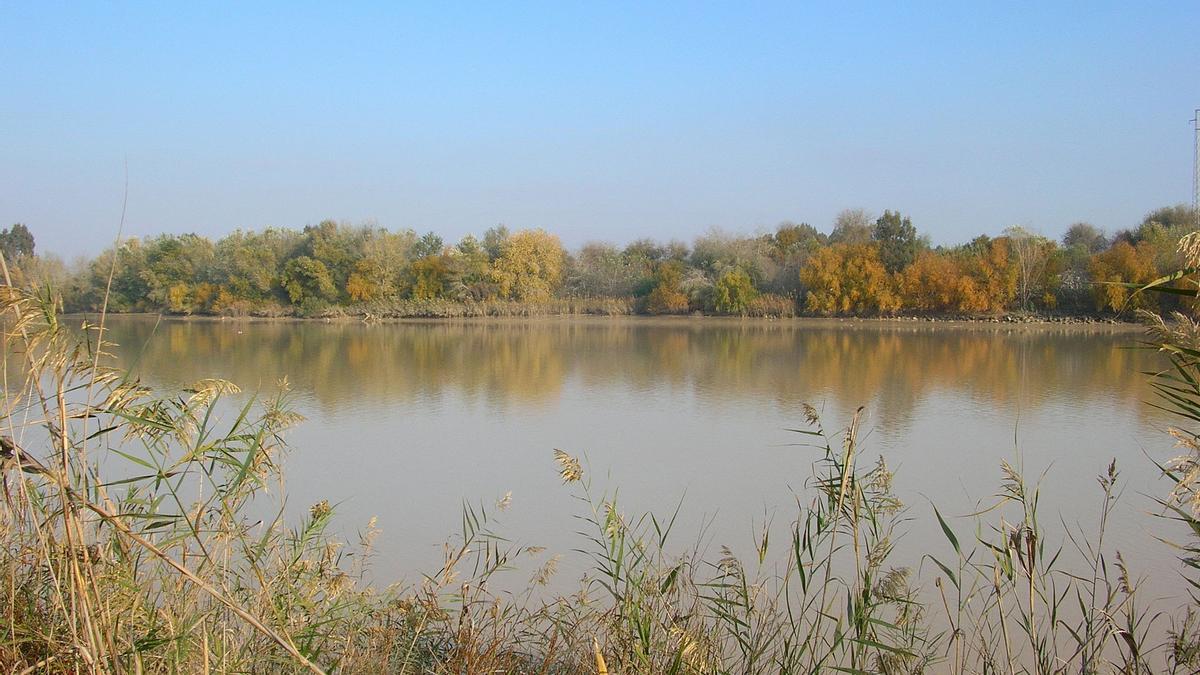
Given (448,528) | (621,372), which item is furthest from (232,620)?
(621,372)

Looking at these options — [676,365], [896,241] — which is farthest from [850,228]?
[676,365]

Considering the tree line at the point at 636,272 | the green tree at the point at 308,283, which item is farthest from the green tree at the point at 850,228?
the green tree at the point at 308,283

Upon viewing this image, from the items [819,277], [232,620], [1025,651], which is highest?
[819,277]

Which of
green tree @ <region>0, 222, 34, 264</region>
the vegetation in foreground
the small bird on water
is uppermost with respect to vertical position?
green tree @ <region>0, 222, 34, 264</region>

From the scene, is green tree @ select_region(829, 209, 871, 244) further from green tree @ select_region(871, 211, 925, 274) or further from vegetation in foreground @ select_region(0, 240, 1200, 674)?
vegetation in foreground @ select_region(0, 240, 1200, 674)

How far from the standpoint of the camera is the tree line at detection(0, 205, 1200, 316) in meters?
32.5

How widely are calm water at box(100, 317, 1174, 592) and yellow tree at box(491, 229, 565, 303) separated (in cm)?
1863

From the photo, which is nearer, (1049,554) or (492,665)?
(492,665)

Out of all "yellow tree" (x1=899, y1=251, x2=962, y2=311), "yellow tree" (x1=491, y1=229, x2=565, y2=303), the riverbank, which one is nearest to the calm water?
the riverbank

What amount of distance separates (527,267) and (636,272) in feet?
17.3

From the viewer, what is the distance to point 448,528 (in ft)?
17.8

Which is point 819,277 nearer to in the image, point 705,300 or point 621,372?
point 705,300

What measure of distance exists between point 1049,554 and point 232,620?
4.05 m

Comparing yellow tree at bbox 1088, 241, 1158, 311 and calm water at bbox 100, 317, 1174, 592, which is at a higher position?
yellow tree at bbox 1088, 241, 1158, 311
